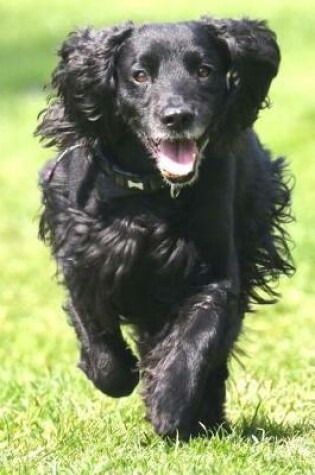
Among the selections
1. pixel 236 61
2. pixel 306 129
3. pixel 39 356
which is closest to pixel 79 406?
pixel 236 61

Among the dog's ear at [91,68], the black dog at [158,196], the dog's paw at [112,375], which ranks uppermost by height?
the dog's ear at [91,68]

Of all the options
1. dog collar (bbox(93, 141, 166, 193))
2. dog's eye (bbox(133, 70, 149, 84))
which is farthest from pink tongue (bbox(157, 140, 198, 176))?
A: dog's eye (bbox(133, 70, 149, 84))

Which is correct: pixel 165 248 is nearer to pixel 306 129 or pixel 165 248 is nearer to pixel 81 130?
pixel 81 130

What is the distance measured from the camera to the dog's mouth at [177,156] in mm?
4992

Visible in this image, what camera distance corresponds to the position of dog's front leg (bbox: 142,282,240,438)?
16.5 ft

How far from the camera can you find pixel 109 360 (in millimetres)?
5609

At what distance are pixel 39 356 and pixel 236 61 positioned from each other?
3.01 meters

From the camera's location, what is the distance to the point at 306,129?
50.7 ft

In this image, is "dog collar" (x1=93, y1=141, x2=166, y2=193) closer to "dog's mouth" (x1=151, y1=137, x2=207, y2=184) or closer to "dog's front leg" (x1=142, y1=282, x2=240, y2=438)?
"dog's mouth" (x1=151, y1=137, x2=207, y2=184)

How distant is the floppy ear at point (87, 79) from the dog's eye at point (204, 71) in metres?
0.39

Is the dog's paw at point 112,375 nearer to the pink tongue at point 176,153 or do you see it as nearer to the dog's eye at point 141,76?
the pink tongue at point 176,153

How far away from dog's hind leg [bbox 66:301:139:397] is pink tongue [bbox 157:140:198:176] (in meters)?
0.83

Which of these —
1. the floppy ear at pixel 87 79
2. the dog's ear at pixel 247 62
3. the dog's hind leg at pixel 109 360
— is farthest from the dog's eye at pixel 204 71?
the dog's hind leg at pixel 109 360

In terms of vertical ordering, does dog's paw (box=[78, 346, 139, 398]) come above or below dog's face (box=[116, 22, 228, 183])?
below
